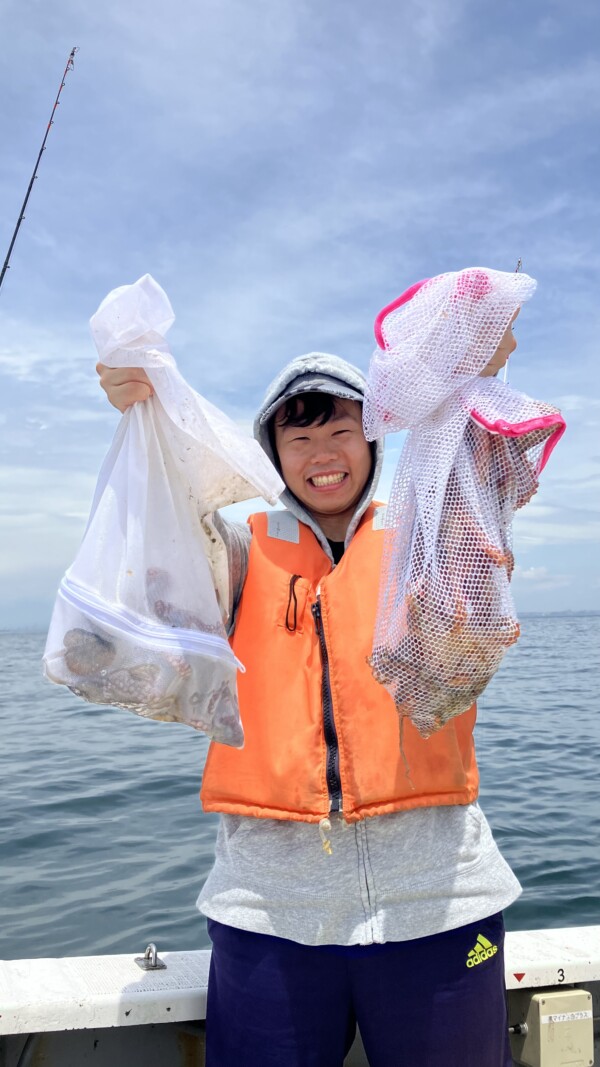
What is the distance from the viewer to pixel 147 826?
666 centimetres

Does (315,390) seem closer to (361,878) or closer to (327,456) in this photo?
(327,456)

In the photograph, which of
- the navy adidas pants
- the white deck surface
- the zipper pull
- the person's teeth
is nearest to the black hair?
the person's teeth

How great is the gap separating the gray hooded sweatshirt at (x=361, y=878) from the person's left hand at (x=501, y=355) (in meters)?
1.02

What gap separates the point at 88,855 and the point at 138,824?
0.66 m

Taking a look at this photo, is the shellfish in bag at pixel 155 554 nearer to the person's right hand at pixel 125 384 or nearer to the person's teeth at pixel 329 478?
the person's right hand at pixel 125 384

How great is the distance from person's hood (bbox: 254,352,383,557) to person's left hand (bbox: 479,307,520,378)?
37 centimetres

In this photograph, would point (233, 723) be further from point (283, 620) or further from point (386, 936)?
point (386, 936)

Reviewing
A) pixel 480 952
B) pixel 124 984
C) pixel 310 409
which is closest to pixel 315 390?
pixel 310 409

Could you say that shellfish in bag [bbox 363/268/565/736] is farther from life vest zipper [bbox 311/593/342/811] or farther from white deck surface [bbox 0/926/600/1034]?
white deck surface [bbox 0/926/600/1034]

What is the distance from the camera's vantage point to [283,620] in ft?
7.42

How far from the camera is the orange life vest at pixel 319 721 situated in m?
2.08

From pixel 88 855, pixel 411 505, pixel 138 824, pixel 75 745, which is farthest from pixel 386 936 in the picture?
pixel 75 745

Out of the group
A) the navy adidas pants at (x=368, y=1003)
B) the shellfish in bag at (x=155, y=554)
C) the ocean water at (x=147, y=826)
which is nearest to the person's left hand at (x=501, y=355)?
the shellfish in bag at (x=155, y=554)

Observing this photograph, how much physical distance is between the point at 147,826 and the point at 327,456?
5.10m
